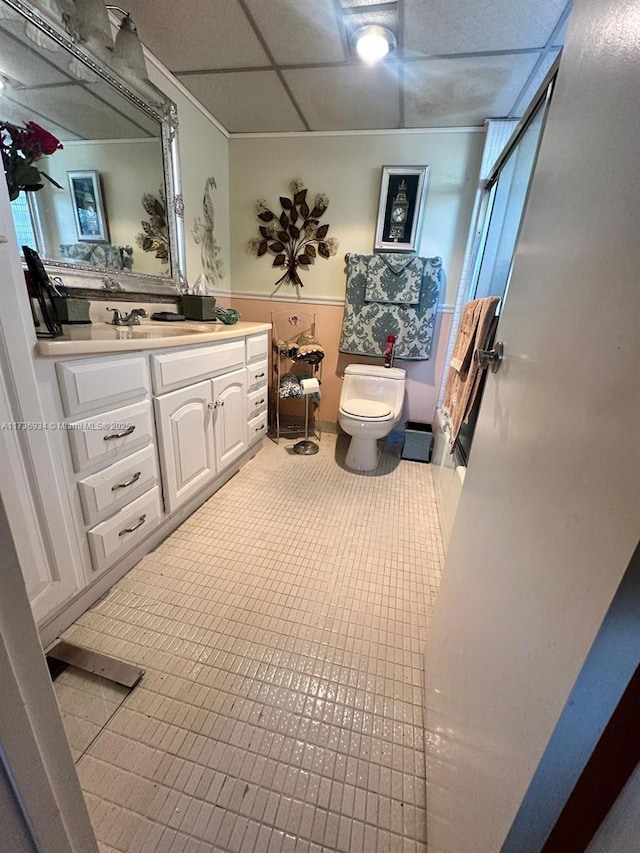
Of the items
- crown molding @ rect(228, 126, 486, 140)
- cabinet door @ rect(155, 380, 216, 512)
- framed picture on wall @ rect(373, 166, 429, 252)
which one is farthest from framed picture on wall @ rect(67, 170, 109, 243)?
framed picture on wall @ rect(373, 166, 429, 252)

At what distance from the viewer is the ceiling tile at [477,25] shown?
123 cm

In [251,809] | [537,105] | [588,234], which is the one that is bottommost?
[251,809]

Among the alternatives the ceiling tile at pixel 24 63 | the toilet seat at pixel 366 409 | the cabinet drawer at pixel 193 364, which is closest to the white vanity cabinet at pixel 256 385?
the cabinet drawer at pixel 193 364

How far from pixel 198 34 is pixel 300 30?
45 cm

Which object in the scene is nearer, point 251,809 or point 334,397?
point 251,809

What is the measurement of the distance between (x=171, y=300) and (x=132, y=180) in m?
0.58

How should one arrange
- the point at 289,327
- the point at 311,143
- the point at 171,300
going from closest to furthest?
the point at 171,300 < the point at 311,143 < the point at 289,327

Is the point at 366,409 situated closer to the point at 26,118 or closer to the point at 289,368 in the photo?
the point at 289,368

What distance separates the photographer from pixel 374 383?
246cm

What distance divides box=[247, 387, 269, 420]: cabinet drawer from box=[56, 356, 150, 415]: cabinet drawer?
0.88 m

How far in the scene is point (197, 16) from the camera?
136cm

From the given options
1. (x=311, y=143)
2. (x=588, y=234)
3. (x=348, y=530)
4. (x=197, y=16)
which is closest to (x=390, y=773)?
(x=348, y=530)

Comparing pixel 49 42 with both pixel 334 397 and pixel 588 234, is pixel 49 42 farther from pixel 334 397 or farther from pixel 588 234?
pixel 334 397

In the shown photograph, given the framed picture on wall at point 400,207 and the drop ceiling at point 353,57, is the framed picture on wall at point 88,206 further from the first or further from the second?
the framed picture on wall at point 400,207
